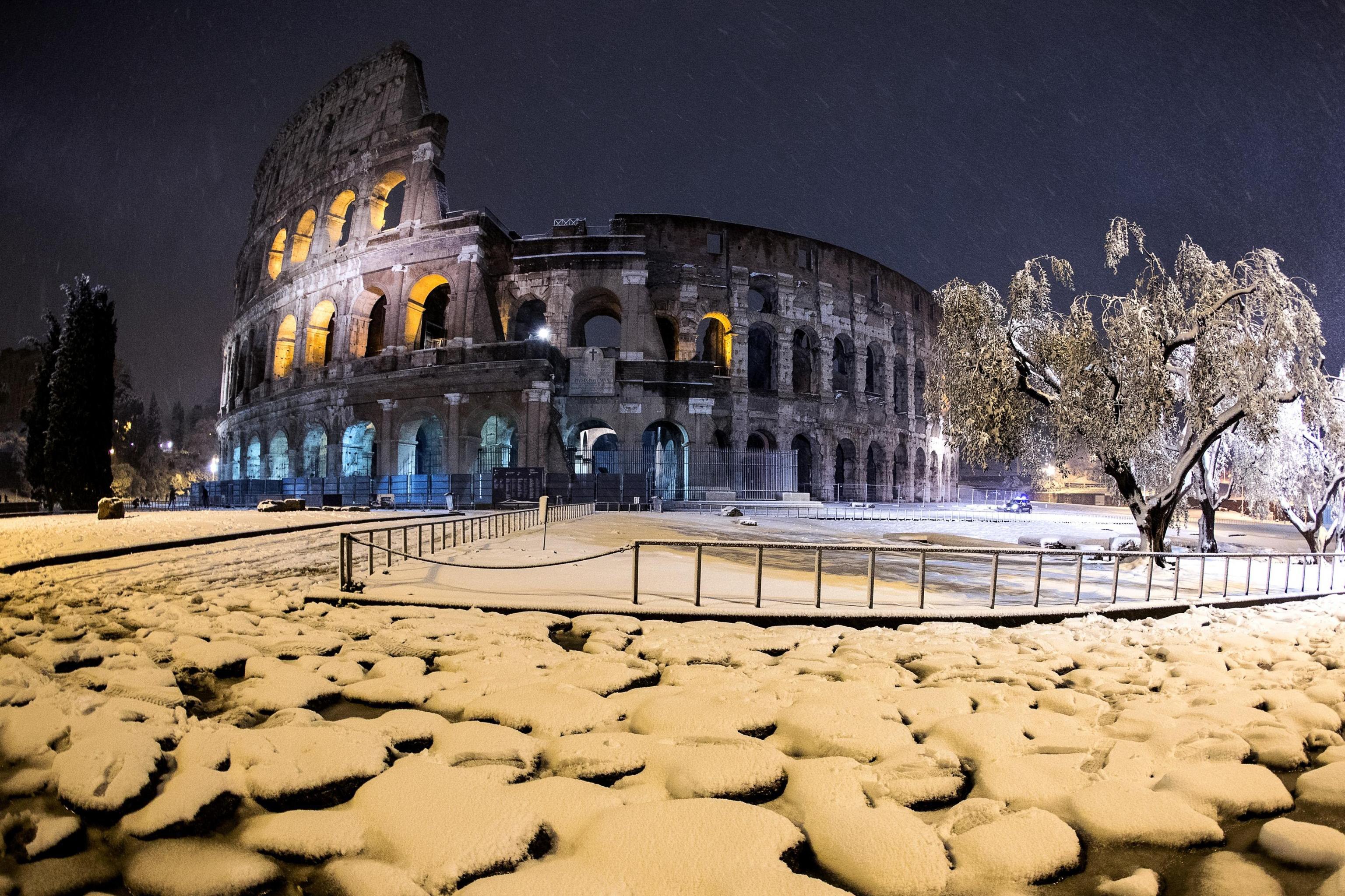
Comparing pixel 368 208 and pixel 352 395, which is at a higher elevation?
pixel 368 208

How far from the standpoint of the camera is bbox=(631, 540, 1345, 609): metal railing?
5.82m

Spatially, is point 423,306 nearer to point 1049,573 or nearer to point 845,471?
point 845,471

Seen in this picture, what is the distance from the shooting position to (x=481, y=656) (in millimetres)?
4109

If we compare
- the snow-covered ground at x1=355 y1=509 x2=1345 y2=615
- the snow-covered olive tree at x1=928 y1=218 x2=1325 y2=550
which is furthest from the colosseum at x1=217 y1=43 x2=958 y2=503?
the snow-covered olive tree at x1=928 y1=218 x2=1325 y2=550

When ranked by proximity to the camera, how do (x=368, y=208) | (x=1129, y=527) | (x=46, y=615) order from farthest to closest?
1. (x=368, y=208)
2. (x=1129, y=527)
3. (x=46, y=615)

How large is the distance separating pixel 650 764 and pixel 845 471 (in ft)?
105

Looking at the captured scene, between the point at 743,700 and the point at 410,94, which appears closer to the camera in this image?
the point at 743,700

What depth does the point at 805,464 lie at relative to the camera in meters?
33.8

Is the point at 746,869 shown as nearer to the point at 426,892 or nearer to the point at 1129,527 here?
the point at 426,892

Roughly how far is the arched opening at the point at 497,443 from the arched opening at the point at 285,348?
12.2m

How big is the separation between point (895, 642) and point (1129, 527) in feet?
76.2

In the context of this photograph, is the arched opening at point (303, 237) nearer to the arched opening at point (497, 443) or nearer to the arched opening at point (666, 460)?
the arched opening at point (497, 443)

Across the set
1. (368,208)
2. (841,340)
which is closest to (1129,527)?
(841,340)

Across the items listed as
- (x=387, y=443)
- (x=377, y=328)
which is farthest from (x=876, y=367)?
(x=377, y=328)
